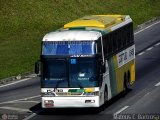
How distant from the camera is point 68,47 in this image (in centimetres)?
2766

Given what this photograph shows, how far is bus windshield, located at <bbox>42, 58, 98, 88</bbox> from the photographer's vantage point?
2734 cm

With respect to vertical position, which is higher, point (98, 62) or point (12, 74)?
point (98, 62)

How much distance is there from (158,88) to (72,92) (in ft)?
28.0

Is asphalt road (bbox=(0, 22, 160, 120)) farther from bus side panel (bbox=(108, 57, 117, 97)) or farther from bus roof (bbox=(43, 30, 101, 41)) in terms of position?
bus roof (bbox=(43, 30, 101, 41))

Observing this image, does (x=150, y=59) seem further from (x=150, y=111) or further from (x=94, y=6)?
(x=94, y=6)

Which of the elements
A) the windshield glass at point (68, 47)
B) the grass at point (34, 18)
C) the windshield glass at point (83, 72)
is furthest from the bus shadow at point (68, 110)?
the grass at point (34, 18)

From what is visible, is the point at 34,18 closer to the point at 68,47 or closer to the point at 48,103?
the point at 68,47

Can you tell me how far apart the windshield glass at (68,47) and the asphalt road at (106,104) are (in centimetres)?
246

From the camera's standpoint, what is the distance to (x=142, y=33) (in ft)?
193

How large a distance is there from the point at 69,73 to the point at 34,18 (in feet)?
115

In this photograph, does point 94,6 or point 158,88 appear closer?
point 158,88

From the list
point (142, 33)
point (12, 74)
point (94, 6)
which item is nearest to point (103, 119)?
point (12, 74)

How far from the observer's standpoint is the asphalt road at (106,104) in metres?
27.7

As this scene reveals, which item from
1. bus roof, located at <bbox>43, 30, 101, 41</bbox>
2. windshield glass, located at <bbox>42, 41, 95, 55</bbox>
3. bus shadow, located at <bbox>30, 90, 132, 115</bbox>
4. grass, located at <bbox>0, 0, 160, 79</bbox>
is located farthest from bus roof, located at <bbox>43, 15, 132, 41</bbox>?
grass, located at <bbox>0, 0, 160, 79</bbox>
